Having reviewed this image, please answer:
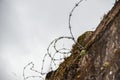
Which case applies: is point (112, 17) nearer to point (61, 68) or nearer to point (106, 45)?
point (106, 45)

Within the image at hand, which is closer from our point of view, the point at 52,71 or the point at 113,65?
the point at 113,65

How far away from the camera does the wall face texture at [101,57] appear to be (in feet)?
16.2

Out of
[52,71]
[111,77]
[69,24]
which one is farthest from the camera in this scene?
[52,71]

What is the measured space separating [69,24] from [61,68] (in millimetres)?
911

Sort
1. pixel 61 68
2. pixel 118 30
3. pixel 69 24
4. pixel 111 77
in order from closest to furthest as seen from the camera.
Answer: pixel 111 77 < pixel 118 30 < pixel 69 24 < pixel 61 68

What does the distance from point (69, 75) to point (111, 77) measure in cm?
126

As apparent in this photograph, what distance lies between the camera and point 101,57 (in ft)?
17.2

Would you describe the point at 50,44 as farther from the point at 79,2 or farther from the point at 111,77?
the point at 111,77

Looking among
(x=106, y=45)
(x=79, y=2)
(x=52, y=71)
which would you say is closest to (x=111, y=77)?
(x=106, y=45)

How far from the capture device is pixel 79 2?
6008 mm

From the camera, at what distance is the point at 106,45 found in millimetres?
5305

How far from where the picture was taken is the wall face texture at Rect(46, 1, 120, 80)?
4.93 meters

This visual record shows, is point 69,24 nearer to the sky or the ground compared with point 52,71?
nearer to the sky

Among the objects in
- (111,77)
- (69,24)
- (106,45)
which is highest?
(69,24)
